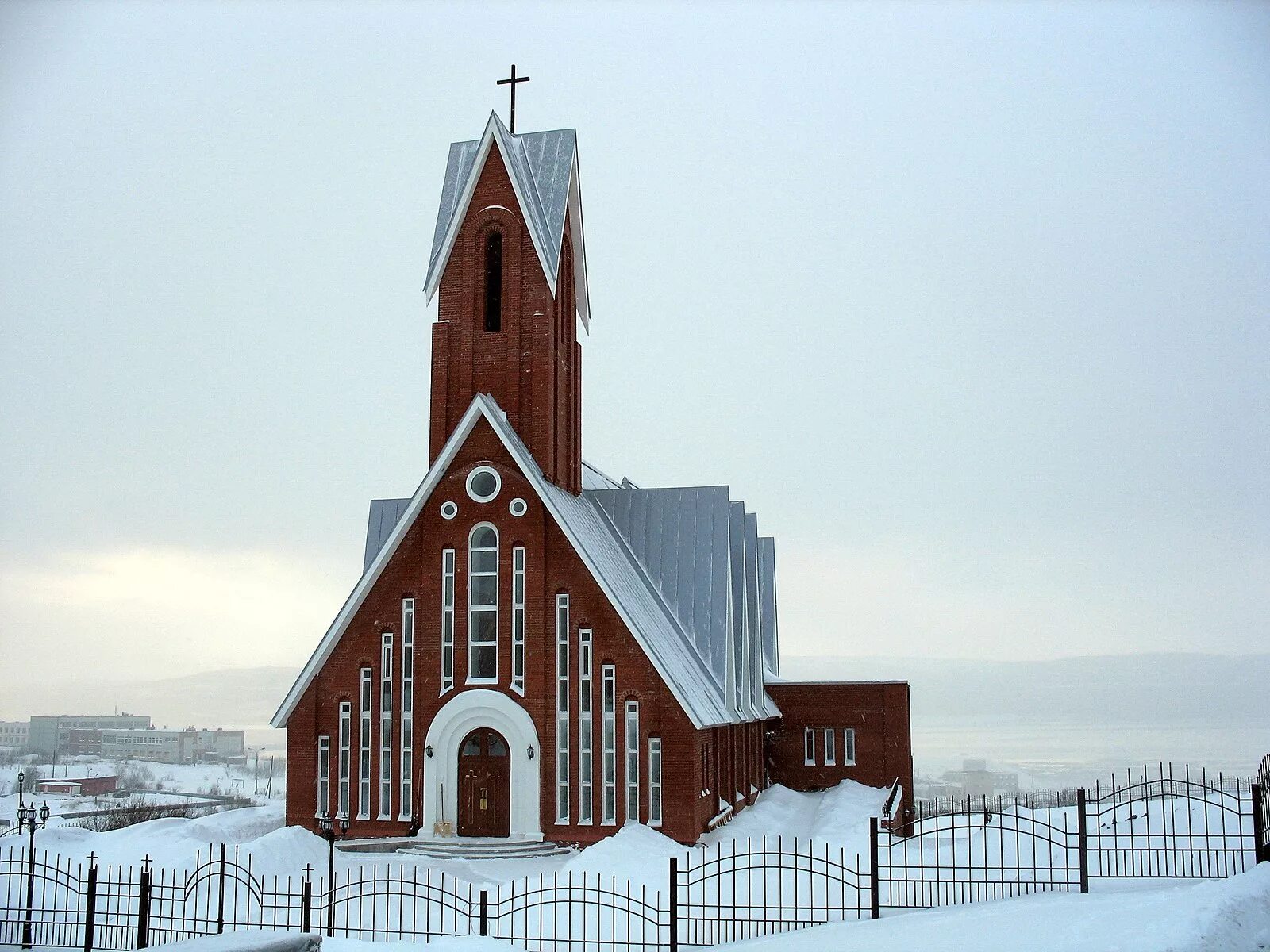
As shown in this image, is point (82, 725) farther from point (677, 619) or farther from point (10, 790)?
point (677, 619)

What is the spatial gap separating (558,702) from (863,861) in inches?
338

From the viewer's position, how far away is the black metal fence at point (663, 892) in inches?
640

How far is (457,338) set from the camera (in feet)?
102

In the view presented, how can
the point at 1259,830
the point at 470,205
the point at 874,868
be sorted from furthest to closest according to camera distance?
the point at 470,205, the point at 874,868, the point at 1259,830

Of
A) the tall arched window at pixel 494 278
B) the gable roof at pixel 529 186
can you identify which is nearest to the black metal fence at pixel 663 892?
the tall arched window at pixel 494 278

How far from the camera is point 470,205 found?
103ft

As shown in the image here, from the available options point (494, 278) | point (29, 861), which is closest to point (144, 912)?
point (29, 861)

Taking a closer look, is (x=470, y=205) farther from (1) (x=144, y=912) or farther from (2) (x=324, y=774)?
(1) (x=144, y=912)

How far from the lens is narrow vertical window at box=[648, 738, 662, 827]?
26.5m

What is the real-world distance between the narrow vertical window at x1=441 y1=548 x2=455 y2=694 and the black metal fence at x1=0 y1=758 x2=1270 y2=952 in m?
5.44

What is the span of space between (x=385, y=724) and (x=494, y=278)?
1102 centimetres

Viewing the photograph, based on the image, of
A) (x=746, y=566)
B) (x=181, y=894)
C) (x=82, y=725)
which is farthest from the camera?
(x=82, y=725)

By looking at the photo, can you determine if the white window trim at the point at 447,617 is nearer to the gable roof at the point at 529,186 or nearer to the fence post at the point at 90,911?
the gable roof at the point at 529,186

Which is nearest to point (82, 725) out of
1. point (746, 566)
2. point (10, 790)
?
point (10, 790)
